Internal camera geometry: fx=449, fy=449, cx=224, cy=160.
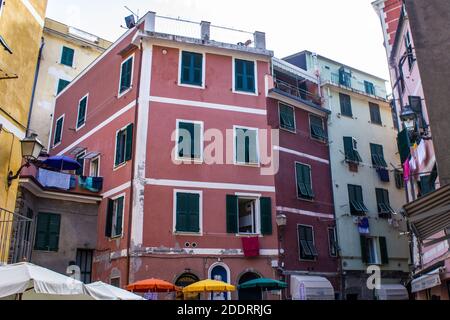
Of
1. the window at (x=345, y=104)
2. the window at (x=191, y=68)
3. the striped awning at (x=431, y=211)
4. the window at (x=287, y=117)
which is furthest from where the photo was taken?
the window at (x=345, y=104)

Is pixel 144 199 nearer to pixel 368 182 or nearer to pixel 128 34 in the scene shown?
pixel 128 34

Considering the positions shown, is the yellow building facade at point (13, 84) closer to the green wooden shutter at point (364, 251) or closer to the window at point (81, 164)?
the window at point (81, 164)

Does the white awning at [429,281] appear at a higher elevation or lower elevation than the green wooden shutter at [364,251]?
lower

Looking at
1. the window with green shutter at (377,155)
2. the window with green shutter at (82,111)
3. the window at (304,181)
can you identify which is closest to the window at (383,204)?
the window with green shutter at (377,155)

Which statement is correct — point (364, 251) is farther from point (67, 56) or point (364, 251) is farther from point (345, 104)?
point (67, 56)

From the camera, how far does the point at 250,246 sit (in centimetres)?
1822

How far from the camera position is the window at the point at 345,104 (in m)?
26.4

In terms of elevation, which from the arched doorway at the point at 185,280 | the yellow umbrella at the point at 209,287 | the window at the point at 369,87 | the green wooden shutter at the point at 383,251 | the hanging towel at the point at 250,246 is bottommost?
the yellow umbrella at the point at 209,287

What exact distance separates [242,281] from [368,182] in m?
11.6

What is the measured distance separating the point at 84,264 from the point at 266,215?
8259mm

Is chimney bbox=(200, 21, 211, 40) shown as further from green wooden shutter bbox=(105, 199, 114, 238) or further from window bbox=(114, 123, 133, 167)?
green wooden shutter bbox=(105, 199, 114, 238)

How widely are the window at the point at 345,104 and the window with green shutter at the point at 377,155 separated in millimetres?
2492
